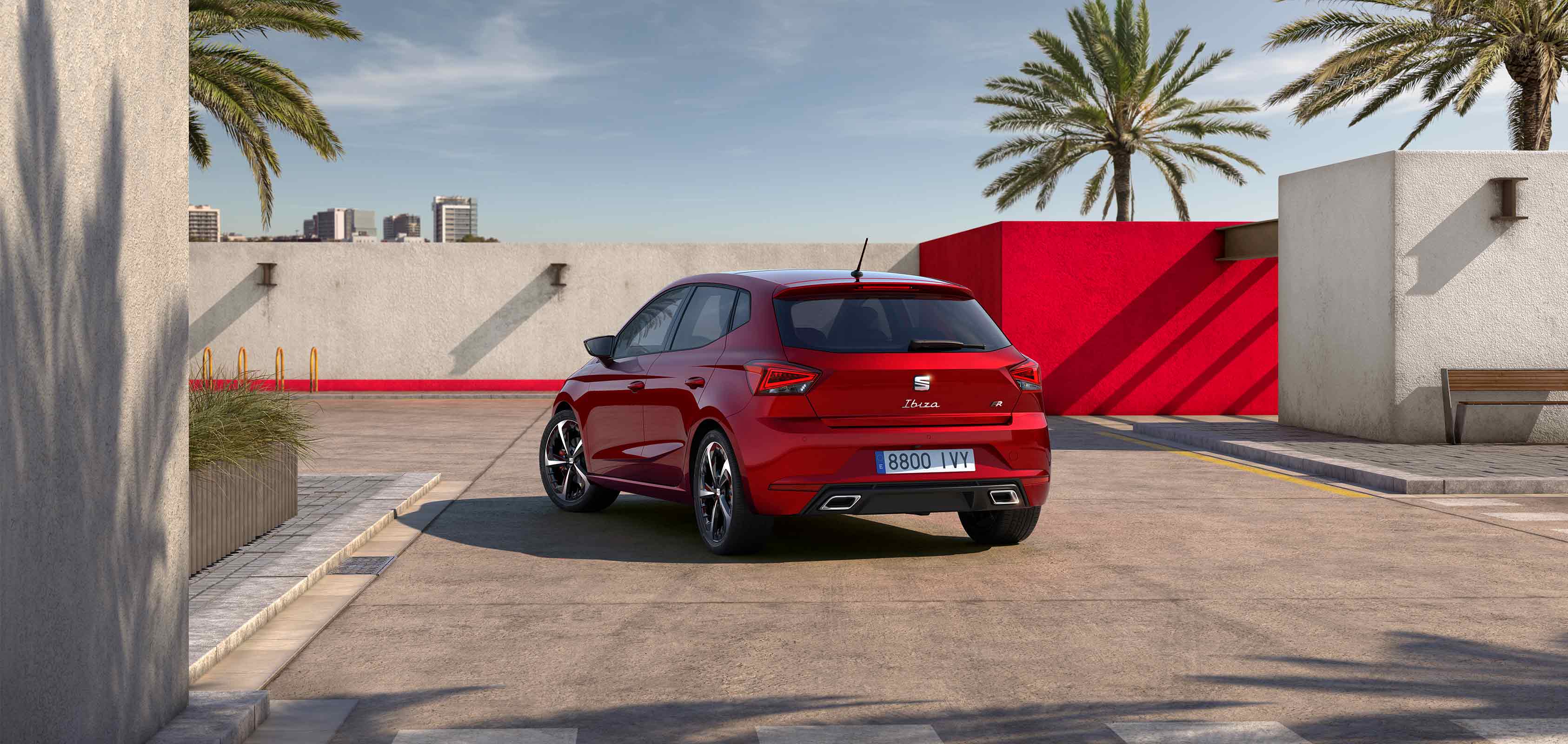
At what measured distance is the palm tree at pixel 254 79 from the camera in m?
19.9

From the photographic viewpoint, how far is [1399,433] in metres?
14.6

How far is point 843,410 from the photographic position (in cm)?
697

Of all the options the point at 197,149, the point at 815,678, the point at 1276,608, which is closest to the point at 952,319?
the point at 1276,608

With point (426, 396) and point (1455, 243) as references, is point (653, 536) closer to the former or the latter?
point (1455, 243)

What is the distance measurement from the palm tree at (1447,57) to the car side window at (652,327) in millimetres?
15861

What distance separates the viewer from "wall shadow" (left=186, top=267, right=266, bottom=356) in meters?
25.9

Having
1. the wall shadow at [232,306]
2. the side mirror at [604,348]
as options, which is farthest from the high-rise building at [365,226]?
the side mirror at [604,348]

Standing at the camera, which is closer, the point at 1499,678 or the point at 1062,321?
the point at 1499,678

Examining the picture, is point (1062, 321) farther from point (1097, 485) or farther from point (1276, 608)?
point (1276, 608)

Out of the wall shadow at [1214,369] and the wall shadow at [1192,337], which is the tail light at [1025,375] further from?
the wall shadow at [1214,369]

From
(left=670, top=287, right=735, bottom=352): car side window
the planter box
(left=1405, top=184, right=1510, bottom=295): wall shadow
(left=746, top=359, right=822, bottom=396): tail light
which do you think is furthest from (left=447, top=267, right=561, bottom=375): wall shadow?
(left=746, top=359, right=822, bottom=396): tail light

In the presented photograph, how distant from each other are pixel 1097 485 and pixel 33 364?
9040mm

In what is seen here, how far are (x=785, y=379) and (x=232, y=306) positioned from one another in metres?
21.7

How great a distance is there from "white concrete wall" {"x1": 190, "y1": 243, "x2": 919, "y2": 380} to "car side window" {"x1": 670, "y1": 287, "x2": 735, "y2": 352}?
57.5 ft
